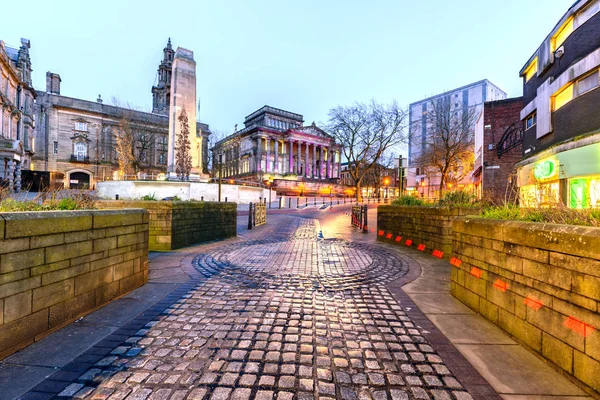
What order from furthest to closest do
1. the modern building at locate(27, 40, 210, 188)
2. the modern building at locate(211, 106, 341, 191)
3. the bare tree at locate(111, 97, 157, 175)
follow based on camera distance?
the modern building at locate(211, 106, 341, 191), the modern building at locate(27, 40, 210, 188), the bare tree at locate(111, 97, 157, 175)

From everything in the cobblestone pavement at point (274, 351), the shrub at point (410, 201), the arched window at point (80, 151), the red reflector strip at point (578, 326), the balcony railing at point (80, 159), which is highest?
the arched window at point (80, 151)

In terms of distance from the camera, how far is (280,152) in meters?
70.1

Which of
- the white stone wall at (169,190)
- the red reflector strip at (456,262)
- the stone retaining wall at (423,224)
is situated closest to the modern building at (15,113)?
the white stone wall at (169,190)

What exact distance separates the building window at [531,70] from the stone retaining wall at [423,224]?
18.4 m

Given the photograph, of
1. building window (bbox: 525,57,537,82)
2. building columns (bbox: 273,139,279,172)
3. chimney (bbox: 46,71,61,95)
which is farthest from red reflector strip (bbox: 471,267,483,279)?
chimney (bbox: 46,71,61,95)

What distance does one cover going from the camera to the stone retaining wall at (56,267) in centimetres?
280

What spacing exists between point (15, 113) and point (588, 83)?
198ft

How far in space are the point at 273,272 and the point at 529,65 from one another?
2612cm

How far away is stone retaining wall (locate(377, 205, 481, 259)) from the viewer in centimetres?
782

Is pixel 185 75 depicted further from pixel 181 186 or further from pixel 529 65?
pixel 529 65

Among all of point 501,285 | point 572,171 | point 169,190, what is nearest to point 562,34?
point 572,171

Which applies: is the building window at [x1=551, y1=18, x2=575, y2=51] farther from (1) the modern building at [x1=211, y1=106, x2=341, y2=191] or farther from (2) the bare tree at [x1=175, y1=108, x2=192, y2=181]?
(1) the modern building at [x1=211, y1=106, x2=341, y2=191]

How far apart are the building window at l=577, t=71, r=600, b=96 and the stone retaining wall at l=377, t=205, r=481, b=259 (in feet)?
40.7

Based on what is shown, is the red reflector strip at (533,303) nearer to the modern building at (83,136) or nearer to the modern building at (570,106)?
the modern building at (570,106)
